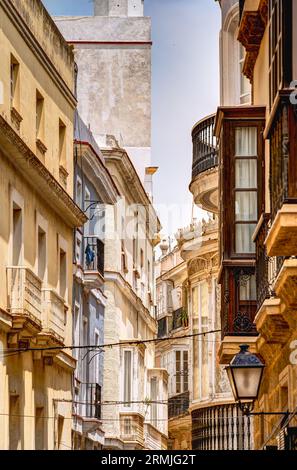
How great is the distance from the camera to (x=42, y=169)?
25.3 meters

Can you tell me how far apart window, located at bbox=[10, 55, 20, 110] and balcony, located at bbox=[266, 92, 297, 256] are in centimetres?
929

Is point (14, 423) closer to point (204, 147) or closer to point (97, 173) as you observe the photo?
point (204, 147)

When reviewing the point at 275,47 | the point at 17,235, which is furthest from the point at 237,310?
the point at 275,47

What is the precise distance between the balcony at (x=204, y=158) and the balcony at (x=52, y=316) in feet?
10.1

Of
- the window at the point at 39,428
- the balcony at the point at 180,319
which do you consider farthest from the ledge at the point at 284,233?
the balcony at the point at 180,319

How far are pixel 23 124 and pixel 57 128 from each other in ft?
9.91

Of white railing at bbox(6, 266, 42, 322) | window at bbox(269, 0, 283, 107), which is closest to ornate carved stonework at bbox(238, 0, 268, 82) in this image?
window at bbox(269, 0, 283, 107)

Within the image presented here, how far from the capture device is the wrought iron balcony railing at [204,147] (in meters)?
27.1

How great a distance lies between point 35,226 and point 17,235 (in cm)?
136
